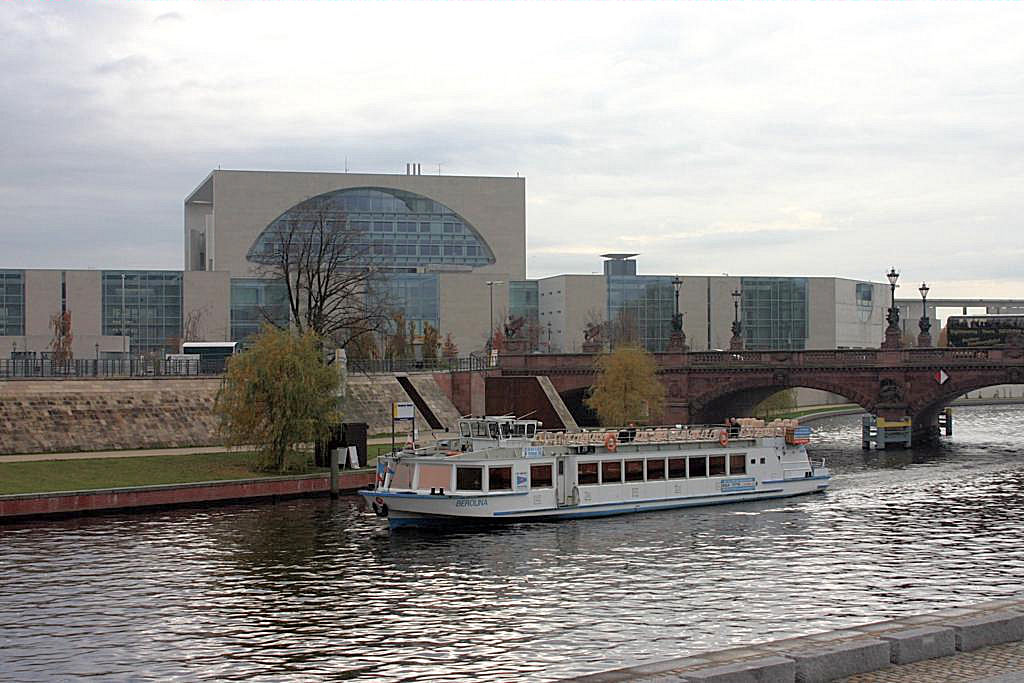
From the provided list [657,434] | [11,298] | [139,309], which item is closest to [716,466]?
[657,434]

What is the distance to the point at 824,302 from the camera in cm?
17400

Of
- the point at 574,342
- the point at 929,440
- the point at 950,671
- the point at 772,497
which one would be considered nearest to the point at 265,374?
the point at 772,497

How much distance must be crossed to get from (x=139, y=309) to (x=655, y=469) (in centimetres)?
10464

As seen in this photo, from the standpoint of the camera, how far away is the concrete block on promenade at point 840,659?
55.9ft

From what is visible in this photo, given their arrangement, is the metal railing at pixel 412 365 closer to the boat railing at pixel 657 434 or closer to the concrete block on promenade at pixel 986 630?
the boat railing at pixel 657 434

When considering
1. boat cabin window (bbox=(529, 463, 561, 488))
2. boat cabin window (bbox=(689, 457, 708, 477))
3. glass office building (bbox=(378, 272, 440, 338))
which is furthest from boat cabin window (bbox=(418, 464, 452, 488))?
glass office building (bbox=(378, 272, 440, 338))

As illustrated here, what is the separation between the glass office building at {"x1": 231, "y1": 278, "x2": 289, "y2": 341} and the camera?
14925 centimetres

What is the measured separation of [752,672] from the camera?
1644cm

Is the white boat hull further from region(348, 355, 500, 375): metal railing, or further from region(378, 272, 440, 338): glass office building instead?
region(378, 272, 440, 338): glass office building

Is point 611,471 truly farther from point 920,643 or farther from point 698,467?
point 920,643

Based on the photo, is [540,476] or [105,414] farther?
[105,414]

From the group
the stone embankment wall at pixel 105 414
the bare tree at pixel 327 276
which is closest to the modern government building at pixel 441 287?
the bare tree at pixel 327 276

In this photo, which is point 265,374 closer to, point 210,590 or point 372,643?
point 210,590

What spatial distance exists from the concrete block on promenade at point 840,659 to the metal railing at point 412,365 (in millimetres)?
72684
